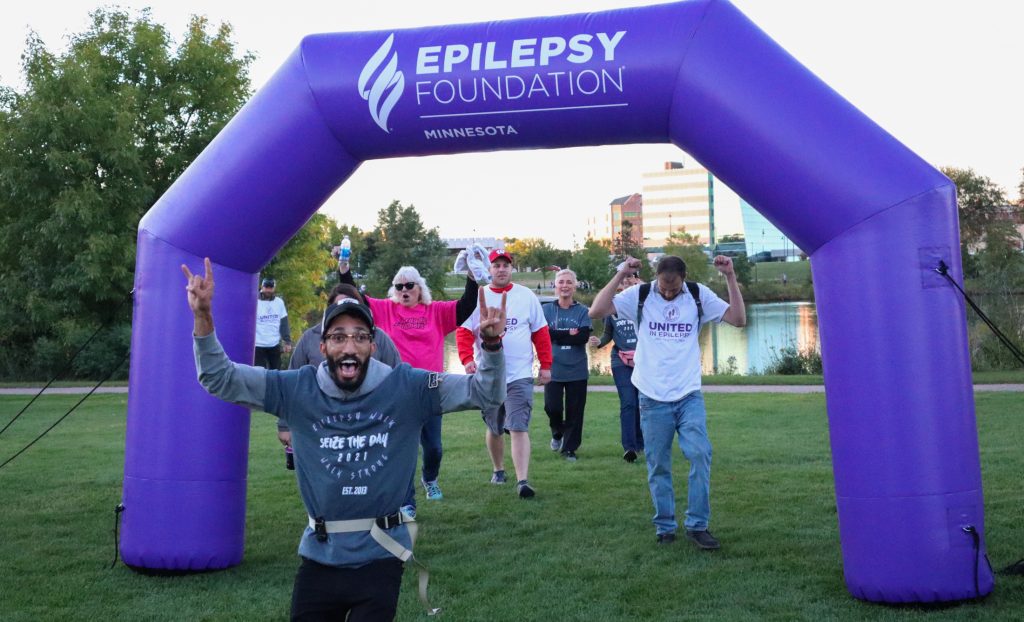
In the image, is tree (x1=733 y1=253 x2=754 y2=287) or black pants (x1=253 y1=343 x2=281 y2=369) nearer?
black pants (x1=253 y1=343 x2=281 y2=369)

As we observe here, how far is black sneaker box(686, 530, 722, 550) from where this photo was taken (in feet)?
20.7

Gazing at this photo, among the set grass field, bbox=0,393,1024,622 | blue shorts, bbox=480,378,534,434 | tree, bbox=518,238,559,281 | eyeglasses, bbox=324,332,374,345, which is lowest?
grass field, bbox=0,393,1024,622

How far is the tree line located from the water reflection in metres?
5.11

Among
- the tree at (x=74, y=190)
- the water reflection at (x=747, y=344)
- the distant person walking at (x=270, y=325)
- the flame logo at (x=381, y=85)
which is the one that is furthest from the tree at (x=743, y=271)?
the flame logo at (x=381, y=85)

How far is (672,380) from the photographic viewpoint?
6.51 meters

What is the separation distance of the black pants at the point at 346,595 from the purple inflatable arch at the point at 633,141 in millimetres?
2820

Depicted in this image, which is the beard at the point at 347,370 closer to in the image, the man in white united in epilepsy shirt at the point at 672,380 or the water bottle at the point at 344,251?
the water bottle at the point at 344,251

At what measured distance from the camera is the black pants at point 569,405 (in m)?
9.75

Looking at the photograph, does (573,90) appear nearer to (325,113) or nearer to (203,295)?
(325,113)

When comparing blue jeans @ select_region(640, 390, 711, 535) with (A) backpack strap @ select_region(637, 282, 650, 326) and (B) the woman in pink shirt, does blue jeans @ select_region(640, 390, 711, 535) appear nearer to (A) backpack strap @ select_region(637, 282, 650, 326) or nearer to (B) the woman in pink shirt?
(A) backpack strap @ select_region(637, 282, 650, 326)

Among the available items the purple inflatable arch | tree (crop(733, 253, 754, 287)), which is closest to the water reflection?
the purple inflatable arch

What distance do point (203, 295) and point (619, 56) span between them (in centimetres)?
295

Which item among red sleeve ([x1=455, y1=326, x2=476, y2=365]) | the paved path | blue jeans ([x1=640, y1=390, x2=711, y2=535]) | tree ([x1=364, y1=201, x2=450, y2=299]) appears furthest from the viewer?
tree ([x1=364, y1=201, x2=450, y2=299])

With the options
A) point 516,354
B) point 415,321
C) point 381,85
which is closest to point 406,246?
point 516,354
